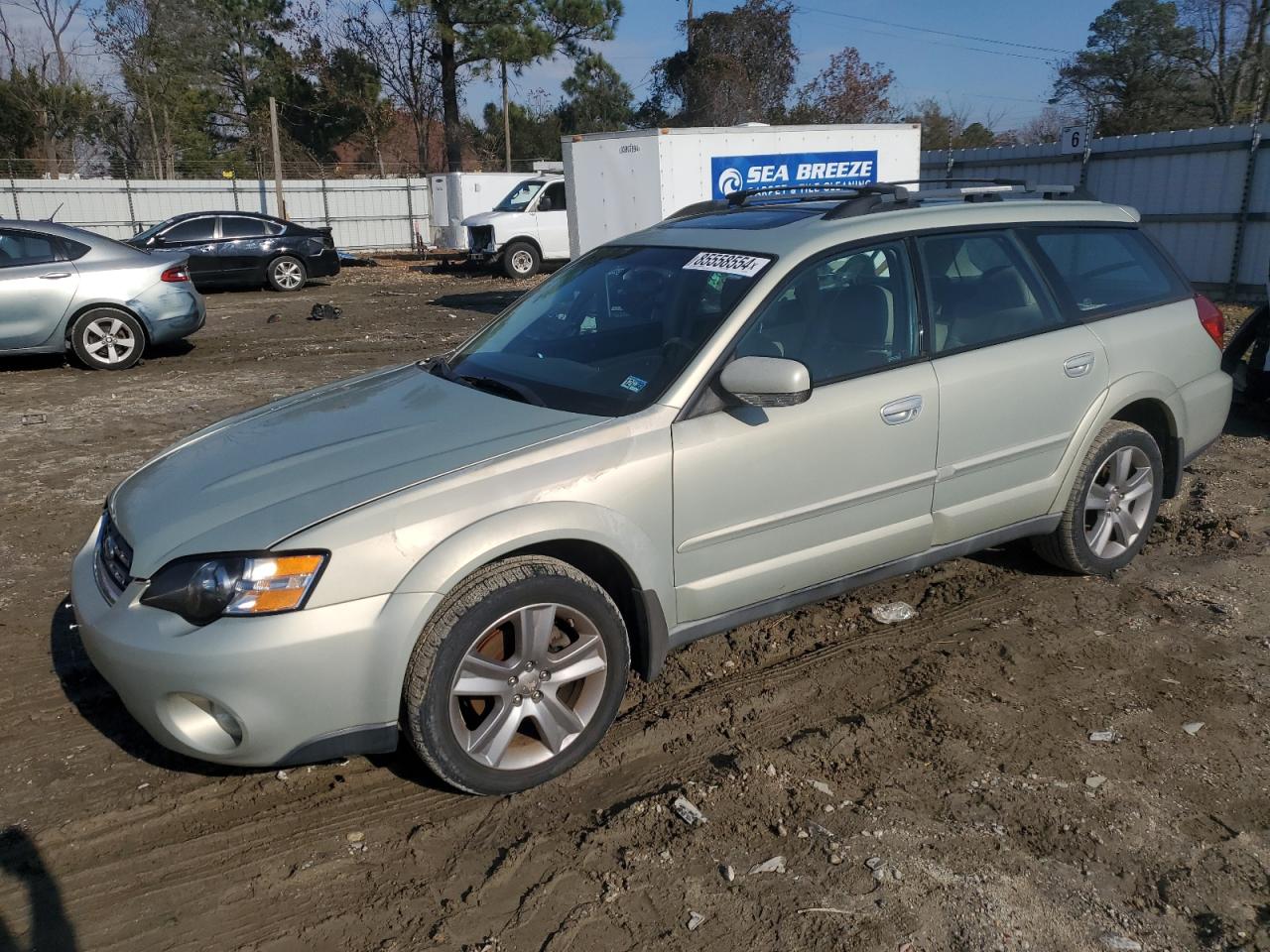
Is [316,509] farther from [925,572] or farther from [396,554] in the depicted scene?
[925,572]

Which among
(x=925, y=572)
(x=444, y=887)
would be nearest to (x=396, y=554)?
(x=444, y=887)

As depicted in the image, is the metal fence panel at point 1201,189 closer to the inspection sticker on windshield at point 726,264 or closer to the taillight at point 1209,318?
the taillight at point 1209,318

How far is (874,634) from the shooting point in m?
4.30

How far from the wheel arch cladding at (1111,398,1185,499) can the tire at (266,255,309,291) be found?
17.3 m

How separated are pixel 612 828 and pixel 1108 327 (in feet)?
10.2

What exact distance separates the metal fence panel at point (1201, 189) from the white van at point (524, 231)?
9.54 m

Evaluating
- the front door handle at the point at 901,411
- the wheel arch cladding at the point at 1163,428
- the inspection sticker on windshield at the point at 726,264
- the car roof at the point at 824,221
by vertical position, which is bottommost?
the wheel arch cladding at the point at 1163,428

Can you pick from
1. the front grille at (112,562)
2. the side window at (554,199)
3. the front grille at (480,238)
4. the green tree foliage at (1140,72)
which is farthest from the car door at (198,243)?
the green tree foliage at (1140,72)

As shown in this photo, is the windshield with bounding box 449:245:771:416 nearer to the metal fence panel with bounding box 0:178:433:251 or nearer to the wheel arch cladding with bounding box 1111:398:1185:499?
the wheel arch cladding with bounding box 1111:398:1185:499

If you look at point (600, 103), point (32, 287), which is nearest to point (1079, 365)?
point (32, 287)

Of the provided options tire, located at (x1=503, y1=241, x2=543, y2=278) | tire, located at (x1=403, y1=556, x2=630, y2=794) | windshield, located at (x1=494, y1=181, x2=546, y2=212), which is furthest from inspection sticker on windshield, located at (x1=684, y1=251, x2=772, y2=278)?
windshield, located at (x1=494, y1=181, x2=546, y2=212)

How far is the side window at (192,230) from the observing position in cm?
1831

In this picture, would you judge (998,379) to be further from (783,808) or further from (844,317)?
(783,808)

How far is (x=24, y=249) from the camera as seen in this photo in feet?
32.5
